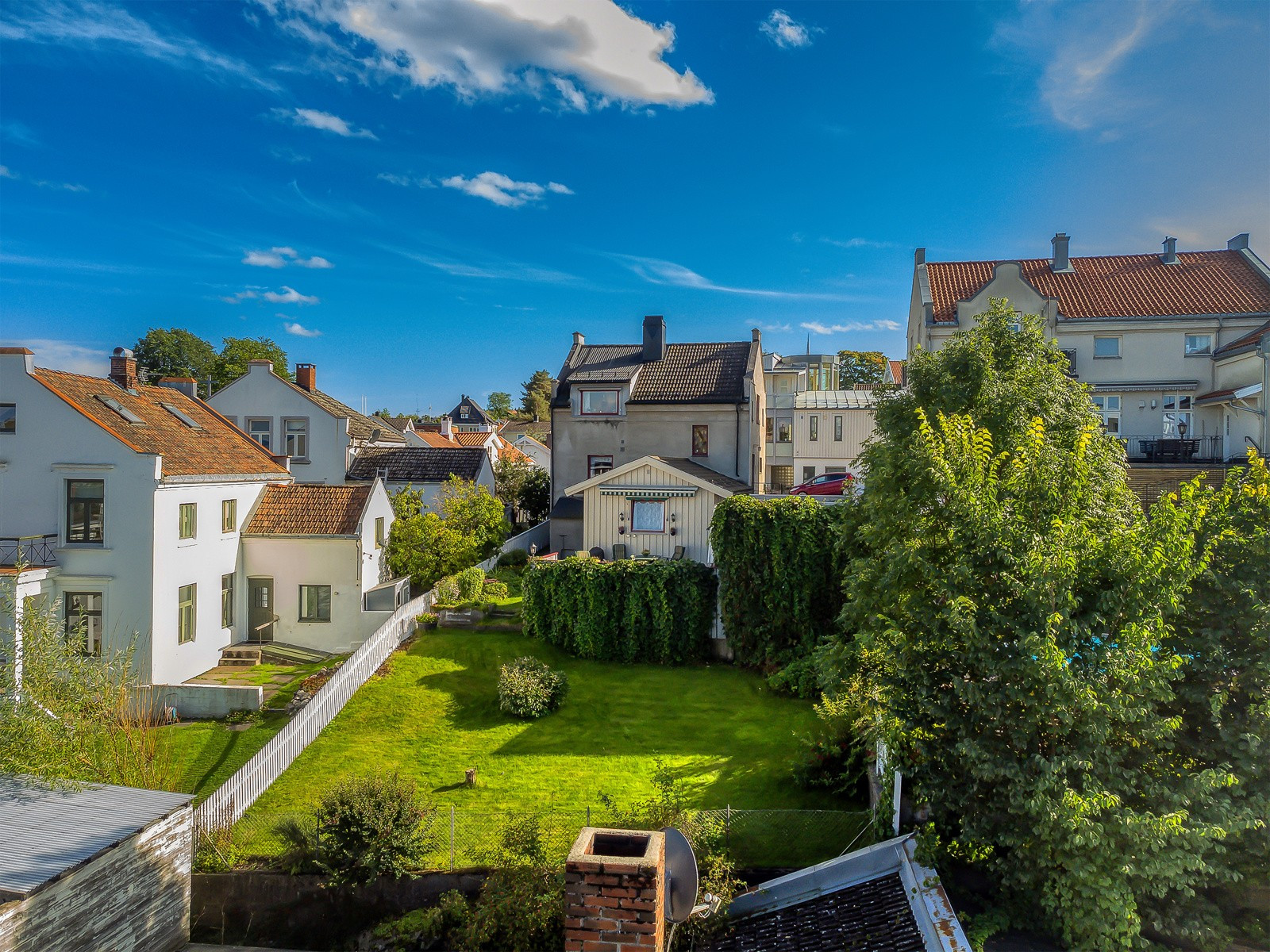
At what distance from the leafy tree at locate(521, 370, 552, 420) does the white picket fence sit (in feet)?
267

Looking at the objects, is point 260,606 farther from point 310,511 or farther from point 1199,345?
point 1199,345

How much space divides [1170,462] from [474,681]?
92.9 ft

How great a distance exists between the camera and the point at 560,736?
18172 mm

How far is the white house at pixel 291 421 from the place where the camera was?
34188mm

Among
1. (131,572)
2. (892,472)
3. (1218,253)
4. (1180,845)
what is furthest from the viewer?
(1218,253)

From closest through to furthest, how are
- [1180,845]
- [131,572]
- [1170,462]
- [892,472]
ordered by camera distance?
[1180,845]
[892,472]
[131,572]
[1170,462]

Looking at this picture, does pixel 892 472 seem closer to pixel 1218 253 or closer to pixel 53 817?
pixel 53 817

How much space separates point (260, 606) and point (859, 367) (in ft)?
204

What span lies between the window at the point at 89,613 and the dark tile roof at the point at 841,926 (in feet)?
63.8

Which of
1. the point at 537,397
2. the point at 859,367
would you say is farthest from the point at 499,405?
the point at 859,367

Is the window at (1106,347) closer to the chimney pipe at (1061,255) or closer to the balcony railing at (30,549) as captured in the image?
the chimney pipe at (1061,255)

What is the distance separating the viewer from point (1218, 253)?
112 ft

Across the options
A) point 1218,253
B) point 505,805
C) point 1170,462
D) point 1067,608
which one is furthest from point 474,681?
point 1218,253

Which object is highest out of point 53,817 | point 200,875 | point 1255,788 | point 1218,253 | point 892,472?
point 1218,253
